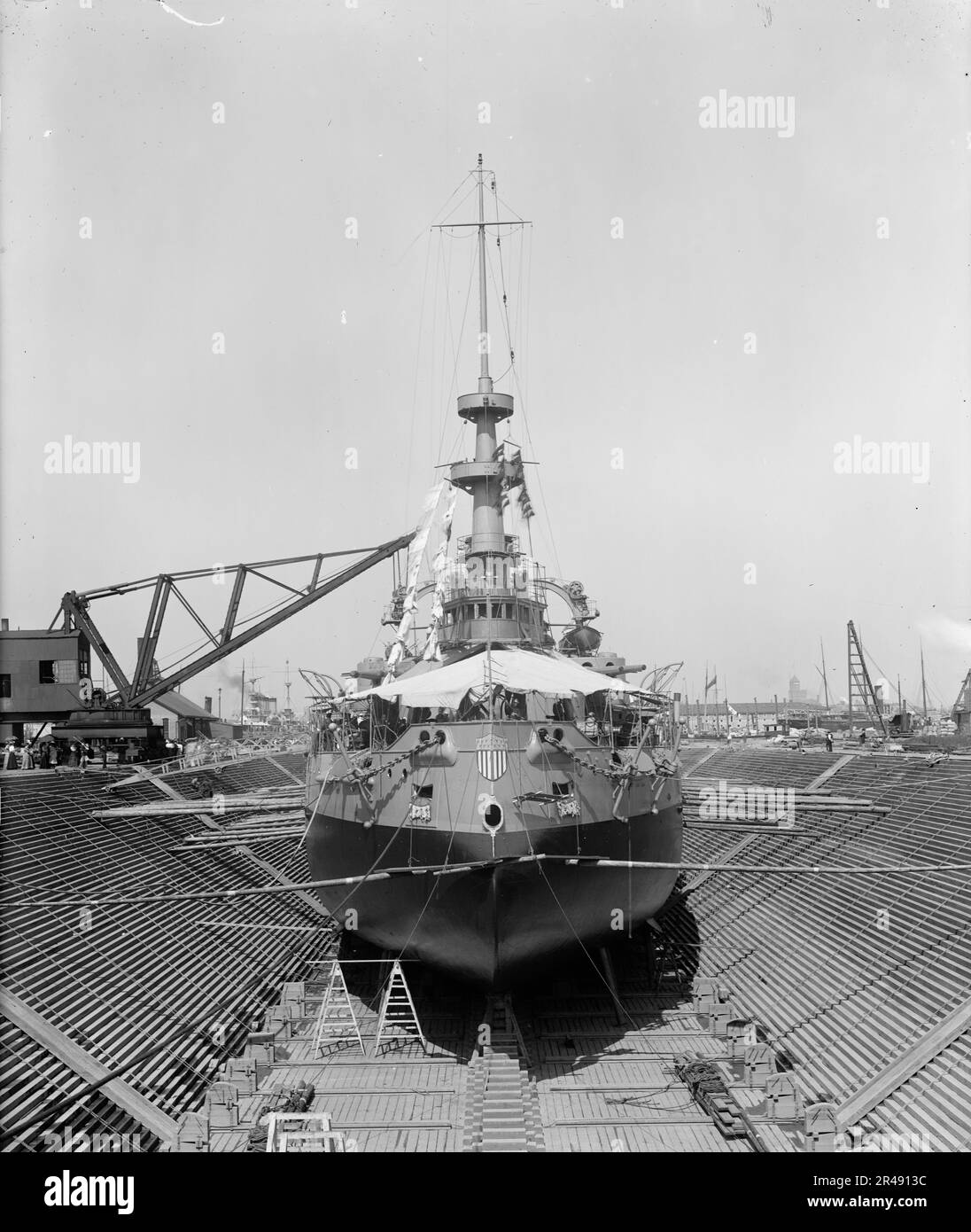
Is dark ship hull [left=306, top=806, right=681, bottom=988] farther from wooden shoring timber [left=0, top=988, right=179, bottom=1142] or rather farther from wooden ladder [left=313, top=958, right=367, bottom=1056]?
wooden shoring timber [left=0, top=988, right=179, bottom=1142]

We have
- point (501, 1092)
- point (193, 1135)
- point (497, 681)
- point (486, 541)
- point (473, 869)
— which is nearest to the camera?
point (193, 1135)

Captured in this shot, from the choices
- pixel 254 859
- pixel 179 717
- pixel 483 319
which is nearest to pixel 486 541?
pixel 483 319

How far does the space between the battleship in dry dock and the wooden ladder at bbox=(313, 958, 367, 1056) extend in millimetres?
1450

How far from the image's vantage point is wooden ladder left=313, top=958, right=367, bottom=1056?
59.8 ft

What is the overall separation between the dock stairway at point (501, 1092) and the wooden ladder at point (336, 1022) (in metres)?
2.70

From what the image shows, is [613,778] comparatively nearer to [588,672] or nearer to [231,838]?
[588,672]

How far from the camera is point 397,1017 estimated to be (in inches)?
769

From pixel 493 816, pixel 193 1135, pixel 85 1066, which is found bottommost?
pixel 193 1135

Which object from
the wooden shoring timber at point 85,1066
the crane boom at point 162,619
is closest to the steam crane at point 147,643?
the crane boom at point 162,619

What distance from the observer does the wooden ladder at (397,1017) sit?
17969 mm

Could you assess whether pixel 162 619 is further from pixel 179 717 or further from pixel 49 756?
pixel 179 717

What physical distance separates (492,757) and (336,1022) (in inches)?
287

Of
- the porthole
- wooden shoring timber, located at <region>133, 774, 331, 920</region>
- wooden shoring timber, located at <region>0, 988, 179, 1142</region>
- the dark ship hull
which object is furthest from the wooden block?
wooden shoring timber, located at <region>133, 774, 331, 920</region>
